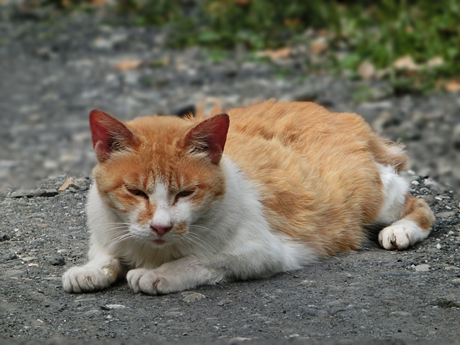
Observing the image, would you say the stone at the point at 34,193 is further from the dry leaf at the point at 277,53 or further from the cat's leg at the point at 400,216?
the dry leaf at the point at 277,53

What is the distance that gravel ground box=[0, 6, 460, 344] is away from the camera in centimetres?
311

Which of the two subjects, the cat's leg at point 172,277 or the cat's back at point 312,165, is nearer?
the cat's leg at point 172,277

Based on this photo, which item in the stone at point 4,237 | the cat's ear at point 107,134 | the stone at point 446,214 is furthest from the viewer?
the stone at point 446,214

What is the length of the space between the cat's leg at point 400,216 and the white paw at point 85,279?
1984mm

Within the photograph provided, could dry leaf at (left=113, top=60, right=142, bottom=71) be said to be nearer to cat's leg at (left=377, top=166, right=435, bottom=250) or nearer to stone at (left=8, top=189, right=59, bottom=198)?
stone at (left=8, top=189, right=59, bottom=198)

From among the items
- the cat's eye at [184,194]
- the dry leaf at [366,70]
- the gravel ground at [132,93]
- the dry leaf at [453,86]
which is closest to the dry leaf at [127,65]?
the gravel ground at [132,93]

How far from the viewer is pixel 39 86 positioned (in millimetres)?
8914

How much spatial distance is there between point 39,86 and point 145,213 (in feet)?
20.6

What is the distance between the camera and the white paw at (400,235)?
428 centimetres

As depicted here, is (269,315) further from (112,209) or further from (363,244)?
(363,244)

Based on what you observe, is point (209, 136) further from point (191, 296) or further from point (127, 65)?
point (127, 65)

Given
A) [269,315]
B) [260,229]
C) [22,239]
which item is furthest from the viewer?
[22,239]

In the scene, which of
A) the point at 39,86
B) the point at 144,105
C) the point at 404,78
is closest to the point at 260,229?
the point at 144,105

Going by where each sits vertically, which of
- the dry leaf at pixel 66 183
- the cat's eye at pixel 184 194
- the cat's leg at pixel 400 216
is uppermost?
the cat's eye at pixel 184 194
